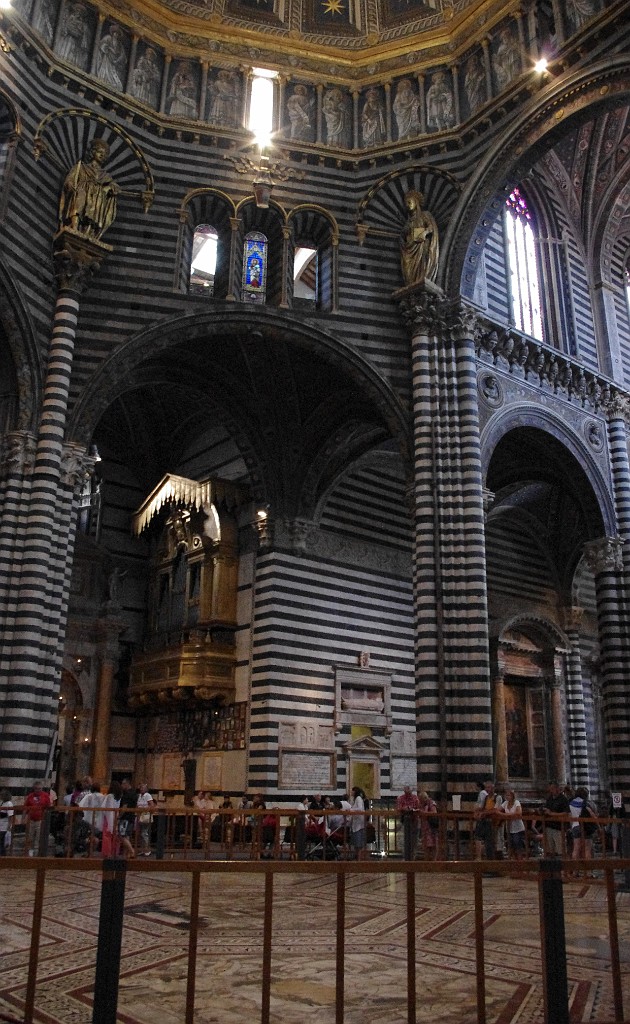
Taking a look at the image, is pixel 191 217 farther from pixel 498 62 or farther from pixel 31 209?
pixel 498 62

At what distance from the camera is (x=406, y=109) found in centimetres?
1970

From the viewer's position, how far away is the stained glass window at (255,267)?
18688mm

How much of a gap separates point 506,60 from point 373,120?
10.6 ft

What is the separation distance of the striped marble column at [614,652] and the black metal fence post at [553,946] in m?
15.4

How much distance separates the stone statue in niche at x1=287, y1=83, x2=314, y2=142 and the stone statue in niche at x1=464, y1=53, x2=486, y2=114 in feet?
12.0

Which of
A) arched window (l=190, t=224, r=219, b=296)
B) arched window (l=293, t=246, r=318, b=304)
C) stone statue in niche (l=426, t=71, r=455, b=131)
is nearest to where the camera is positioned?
stone statue in niche (l=426, t=71, r=455, b=131)

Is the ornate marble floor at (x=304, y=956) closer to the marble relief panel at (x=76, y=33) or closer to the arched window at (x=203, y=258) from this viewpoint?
the marble relief panel at (x=76, y=33)

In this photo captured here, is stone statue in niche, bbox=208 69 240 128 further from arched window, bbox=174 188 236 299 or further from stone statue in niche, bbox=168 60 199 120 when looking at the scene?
arched window, bbox=174 188 236 299

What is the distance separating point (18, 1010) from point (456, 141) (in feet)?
61.8

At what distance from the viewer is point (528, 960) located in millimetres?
5875

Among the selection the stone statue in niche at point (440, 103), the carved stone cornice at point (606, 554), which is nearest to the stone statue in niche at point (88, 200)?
the stone statue in niche at point (440, 103)

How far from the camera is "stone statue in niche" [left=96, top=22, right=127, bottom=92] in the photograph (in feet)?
58.8

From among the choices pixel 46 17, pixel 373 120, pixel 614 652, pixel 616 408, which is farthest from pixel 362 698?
pixel 46 17

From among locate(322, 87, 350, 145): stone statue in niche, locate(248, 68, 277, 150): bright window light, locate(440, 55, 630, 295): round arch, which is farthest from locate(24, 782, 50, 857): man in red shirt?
locate(322, 87, 350, 145): stone statue in niche
